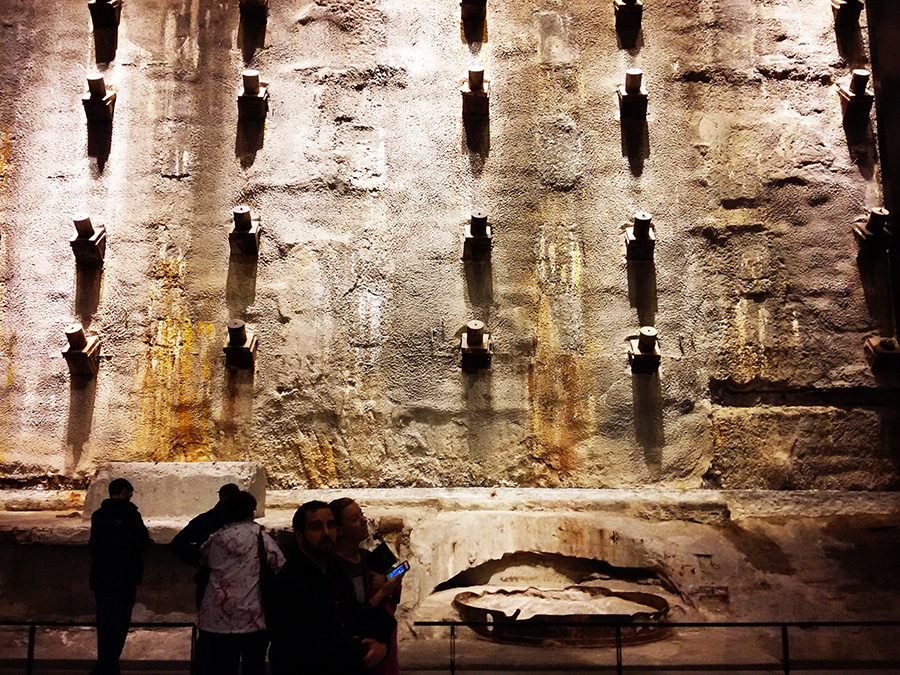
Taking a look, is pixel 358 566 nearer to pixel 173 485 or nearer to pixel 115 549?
pixel 115 549

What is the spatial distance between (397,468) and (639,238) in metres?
2.85

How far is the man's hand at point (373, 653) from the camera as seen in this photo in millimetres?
2934

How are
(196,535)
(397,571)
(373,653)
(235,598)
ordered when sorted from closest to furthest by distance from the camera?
(373,653) → (397,571) → (235,598) → (196,535)

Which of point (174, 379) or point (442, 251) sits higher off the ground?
point (442, 251)

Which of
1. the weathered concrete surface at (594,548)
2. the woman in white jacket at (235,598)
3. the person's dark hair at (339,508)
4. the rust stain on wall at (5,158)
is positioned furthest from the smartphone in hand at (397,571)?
the rust stain on wall at (5,158)

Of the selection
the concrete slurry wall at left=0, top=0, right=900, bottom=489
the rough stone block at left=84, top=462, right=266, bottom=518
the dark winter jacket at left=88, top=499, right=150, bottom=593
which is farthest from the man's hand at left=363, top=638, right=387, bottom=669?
the concrete slurry wall at left=0, top=0, right=900, bottom=489

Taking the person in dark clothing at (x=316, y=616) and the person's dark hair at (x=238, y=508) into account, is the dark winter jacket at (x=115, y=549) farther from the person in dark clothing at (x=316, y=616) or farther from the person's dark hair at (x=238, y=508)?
the person in dark clothing at (x=316, y=616)

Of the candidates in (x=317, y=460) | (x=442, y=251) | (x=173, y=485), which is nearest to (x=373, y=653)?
(x=173, y=485)

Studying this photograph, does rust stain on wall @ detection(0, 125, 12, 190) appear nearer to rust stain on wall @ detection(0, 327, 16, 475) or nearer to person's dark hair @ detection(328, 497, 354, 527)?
rust stain on wall @ detection(0, 327, 16, 475)

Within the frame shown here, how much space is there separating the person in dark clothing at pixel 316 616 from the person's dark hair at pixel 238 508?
1.71 ft

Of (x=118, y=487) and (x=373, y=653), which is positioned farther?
(x=118, y=487)

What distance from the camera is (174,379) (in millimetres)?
7234

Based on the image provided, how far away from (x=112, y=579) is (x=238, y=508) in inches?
43.7

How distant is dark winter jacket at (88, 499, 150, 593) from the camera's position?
4.10m
